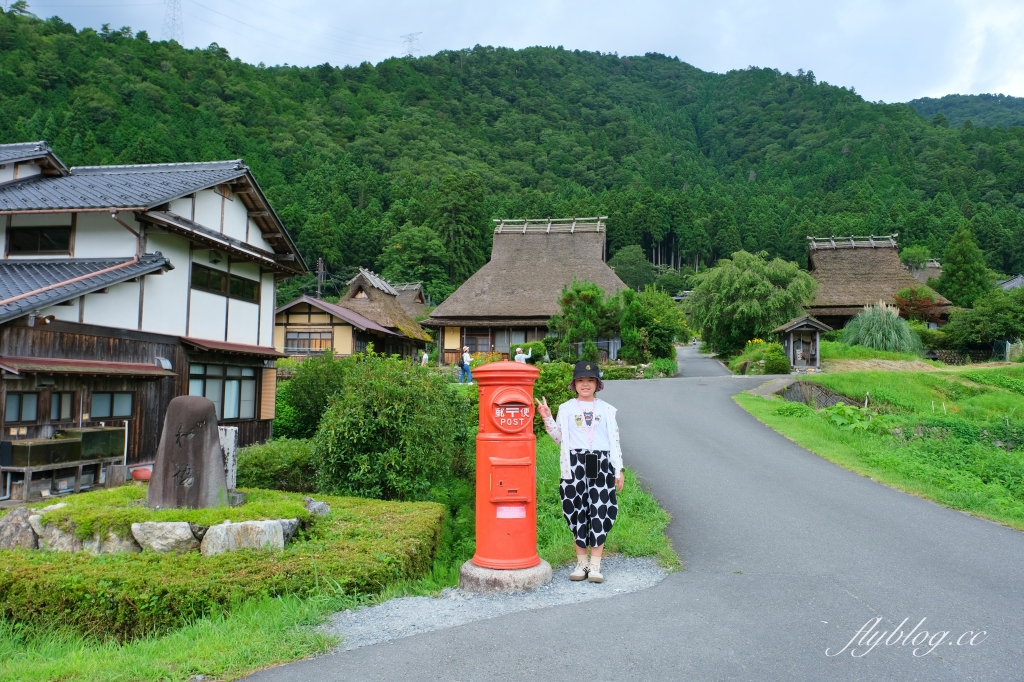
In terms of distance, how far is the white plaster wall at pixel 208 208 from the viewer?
16641mm

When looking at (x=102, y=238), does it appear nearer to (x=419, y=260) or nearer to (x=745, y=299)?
(x=745, y=299)

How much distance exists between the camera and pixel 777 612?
4867mm

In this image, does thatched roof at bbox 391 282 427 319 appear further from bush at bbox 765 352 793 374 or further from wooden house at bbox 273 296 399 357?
bush at bbox 765 352 793 374

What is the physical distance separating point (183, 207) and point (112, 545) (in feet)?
38.9

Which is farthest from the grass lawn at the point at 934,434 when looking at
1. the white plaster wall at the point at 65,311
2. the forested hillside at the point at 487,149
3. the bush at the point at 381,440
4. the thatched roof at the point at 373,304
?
the forested hillside at the point at 487,149

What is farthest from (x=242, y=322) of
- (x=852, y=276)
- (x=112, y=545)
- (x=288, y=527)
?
(x=852, y=276)

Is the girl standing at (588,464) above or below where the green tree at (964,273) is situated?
below

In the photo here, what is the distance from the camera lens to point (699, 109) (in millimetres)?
136125

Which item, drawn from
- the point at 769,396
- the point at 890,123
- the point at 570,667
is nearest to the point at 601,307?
the point at 769,396

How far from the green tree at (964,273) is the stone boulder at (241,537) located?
47.2 m

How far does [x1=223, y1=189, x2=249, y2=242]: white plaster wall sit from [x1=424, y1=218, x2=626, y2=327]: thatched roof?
1758 cm

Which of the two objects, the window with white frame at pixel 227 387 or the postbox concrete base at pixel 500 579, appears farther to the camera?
the window with white frame at pixel 227 387

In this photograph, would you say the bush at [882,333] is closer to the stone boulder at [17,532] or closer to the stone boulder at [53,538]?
the stone boulder at [53,538]

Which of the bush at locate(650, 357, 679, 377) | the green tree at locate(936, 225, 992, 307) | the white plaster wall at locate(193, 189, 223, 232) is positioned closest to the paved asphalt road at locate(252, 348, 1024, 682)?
the white plaster wall at locate(193, 189, 223, 232)
